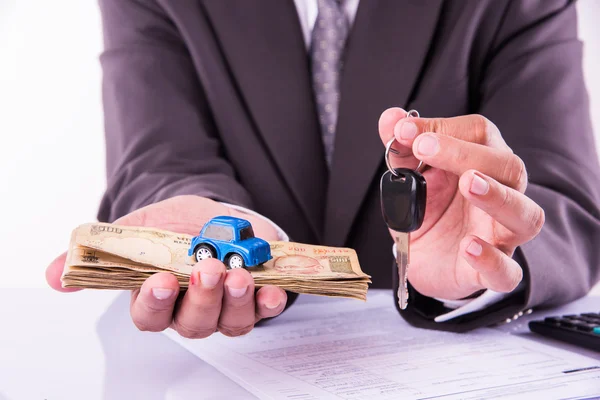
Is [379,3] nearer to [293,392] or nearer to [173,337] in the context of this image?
[173,337]

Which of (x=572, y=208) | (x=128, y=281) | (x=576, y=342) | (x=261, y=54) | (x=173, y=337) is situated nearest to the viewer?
(x=128, y=281)

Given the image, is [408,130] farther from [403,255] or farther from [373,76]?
[373,76]

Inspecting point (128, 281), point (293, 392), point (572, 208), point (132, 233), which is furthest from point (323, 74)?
point (293, 392)

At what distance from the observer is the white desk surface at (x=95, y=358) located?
1.01m

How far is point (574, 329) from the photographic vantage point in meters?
1.25

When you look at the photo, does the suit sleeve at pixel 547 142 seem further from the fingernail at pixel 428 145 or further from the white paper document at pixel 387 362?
the fingernail at pixel 428 145

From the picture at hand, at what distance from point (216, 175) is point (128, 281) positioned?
0.90 metres

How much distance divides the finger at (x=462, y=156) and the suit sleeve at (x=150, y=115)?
913 millimetres

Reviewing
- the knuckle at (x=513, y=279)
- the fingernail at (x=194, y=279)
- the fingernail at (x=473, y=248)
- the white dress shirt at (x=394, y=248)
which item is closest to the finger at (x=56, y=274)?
→ the fingernail at (x=194, y=279)

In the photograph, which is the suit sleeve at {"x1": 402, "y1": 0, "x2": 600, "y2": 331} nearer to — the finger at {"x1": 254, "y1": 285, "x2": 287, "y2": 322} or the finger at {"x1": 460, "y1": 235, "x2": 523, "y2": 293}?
the finger at {"x1": 460, "y1": 235, "x2": 523, "y2": 293}

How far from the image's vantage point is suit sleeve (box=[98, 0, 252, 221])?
196cm

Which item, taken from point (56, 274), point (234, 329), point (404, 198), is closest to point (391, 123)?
point (404, 198)

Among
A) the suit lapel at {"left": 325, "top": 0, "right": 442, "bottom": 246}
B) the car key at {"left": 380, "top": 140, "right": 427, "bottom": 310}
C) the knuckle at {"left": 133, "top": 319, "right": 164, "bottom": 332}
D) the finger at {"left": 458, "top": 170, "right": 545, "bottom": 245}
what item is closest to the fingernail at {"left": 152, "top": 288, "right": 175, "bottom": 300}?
the knuckle at {"left": 133, "top": 319, "right": 164, "bottom": 332}

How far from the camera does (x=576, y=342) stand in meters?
1.23
